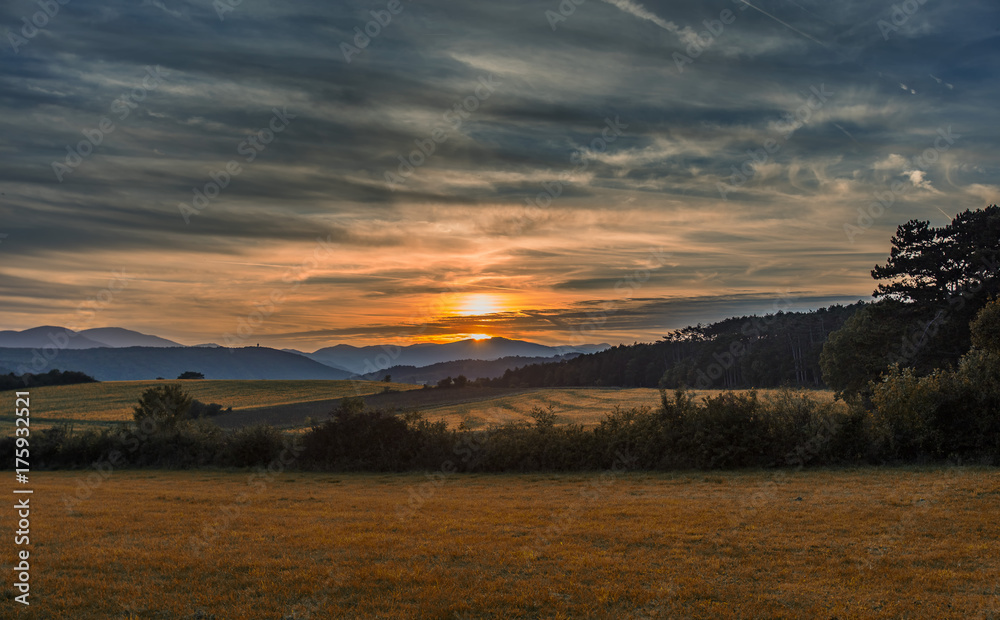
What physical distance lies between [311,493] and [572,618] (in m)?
15.3

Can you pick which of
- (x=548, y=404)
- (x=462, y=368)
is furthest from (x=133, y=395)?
(x=462, y=368)

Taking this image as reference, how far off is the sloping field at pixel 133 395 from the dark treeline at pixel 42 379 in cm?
476

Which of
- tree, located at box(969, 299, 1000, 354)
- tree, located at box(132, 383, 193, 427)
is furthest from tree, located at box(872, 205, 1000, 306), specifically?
tree, located at box(132, 383, 193, 427)

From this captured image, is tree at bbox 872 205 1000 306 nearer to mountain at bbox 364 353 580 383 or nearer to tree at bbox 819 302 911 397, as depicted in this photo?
tree at bbox 819 302 911 397

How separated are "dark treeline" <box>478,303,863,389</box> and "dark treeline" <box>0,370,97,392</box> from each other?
65.6 m

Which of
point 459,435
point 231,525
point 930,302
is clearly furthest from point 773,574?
point 930,302

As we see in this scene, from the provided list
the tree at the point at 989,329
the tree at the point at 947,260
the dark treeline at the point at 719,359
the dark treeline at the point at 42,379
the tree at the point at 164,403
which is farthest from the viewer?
the dark treeline at the point at 719,359

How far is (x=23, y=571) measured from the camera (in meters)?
9.62

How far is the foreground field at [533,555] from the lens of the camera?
27.2ft

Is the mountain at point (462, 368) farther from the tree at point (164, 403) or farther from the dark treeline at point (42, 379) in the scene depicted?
the tree at point (164, 403)

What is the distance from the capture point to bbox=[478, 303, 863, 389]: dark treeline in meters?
93.6

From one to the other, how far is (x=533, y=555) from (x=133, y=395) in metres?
82.3

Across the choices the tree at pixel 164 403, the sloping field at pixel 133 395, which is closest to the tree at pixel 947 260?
the tree at pixel 164 403

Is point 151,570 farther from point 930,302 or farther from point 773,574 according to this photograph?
point 930,302
